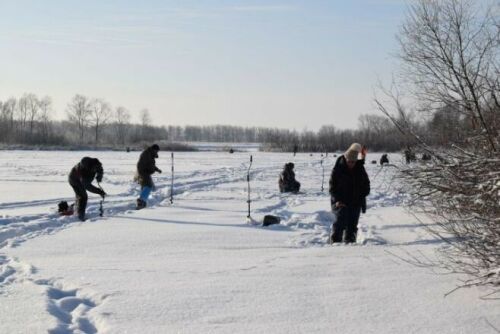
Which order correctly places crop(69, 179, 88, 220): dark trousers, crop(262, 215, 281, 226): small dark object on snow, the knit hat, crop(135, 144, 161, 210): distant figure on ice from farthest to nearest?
1. crop(135, 144, 161, 210): distant figure on ice
2. crop(69, 179, 88, 220): dark trousers
3. crop(262, 215, 281, 226): small dark object on snow
4. the knit hat

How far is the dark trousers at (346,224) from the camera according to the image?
8.84m

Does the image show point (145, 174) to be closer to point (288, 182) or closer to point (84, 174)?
point (84, 174)

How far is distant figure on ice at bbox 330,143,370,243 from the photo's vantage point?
8.77 metres

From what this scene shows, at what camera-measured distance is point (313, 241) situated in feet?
30.0

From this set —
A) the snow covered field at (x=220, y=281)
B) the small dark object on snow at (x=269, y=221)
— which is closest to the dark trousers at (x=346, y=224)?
the snow covered field at (x=220, y=281)

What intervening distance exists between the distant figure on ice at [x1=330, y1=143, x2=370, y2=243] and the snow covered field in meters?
0.46

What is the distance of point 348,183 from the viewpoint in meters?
8.79

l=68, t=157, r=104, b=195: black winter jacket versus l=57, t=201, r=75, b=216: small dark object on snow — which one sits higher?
l=68, t=157, r=104, b=195: black winter jacket

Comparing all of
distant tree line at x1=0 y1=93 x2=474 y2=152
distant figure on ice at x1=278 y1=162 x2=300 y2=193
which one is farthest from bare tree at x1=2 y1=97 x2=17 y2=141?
distant figure on ice at x1=278 y1=162 x2=300 y2=193

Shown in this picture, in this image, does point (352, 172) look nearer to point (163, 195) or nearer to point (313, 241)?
point (313, 241)

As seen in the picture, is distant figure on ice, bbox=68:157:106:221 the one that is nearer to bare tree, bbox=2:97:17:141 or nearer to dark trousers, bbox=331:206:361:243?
dark trousers, bbox=331:206:361:243

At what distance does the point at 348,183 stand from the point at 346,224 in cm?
67

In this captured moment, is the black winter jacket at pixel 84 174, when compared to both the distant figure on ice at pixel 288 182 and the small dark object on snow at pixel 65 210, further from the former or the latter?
the distant figure on ice at pixel 288 182

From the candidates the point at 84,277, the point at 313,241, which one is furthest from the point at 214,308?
the point at 313,241
